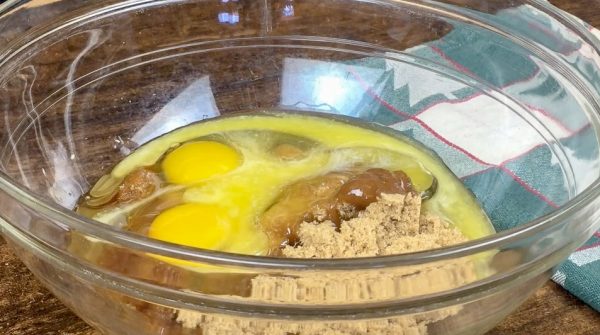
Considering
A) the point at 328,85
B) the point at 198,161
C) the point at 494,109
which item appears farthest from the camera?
the point at 328,85

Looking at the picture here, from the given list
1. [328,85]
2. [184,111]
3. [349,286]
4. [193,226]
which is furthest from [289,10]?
[349,286]

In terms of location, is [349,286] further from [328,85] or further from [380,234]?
[328,85]

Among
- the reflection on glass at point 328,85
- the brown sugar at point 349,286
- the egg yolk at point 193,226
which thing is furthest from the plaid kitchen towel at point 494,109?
the egg yolk at point 193,226

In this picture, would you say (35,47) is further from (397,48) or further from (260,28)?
(397,48)

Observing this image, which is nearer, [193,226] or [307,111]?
[193,226]

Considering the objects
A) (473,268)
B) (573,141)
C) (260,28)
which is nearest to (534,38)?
(573,141)

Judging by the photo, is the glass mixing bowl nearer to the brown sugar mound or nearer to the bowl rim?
the bowl rim

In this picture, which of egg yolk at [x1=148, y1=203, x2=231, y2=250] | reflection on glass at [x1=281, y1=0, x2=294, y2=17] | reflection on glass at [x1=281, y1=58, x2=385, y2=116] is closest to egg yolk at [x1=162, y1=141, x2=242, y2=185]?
egg yolk at [x1=148, y1=203, x2=231, y2=250]
